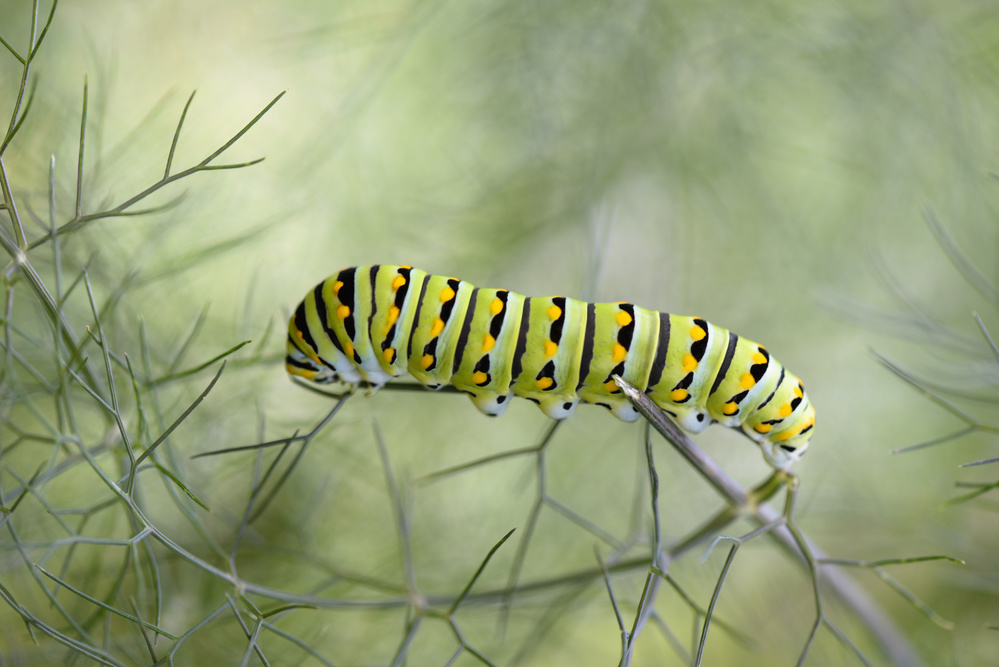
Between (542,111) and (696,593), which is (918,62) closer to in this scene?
(542,111)

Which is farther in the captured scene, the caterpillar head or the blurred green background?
the blurred green background

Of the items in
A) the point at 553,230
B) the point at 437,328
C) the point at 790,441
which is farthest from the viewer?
the point at 553,230

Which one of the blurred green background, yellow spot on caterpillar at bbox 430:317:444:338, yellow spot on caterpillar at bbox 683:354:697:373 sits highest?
yellow spot on caterpillar at bbox 430:317:444:338

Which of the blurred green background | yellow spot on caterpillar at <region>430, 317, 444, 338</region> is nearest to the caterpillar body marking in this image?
yellow spot on caterpillar at <region>430, 317, 444, 338</region>

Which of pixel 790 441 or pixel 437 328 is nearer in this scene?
pixel 437 328

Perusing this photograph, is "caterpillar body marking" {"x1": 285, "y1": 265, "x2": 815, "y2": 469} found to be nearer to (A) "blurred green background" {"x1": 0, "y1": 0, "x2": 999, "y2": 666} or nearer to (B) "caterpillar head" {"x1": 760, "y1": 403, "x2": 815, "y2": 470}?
(B) "caterpillar head" {"x1": 760, "y1": 403, "x2": 815, "y2": 470}

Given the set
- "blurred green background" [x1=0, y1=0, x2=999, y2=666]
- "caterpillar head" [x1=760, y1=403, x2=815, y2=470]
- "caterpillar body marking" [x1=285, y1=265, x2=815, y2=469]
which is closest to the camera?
"caterpillar body marking" [x1=285, y1=265, x2=815, y2=469]

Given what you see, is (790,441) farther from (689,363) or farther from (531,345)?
(531,345)

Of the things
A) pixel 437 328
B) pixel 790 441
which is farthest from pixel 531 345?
pixel 790 441
